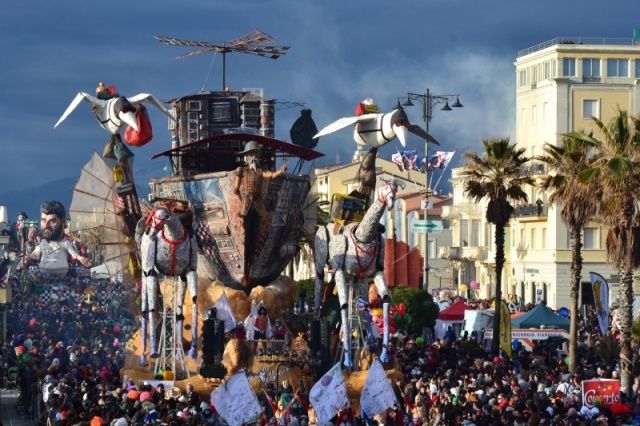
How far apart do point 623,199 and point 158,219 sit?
10.5 m

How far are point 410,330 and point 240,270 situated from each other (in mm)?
12068

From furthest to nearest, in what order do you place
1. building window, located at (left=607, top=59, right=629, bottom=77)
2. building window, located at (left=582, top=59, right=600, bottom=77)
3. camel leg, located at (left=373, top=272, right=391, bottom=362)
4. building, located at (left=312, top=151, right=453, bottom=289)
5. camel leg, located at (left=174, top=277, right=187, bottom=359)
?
1. building, located at (left=312, top=151, right=453, bottom=289)
2. building window, located at (left=607, top=59, right=629, bottom=77)
3. building window, located at (left=582, top=59, right=600, bottom=77)
4. camel leg, located at (left=174, top=277, right=187, bottom=359)
5. camel leg, located at (left=373, top=272, right=391, bottom=362)

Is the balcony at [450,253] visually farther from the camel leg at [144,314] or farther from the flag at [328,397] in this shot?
the flag at [328,397]

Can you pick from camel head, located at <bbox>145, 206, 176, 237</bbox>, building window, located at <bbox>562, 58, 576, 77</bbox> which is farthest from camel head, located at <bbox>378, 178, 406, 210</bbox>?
building window, located at <bbox>562, 58, 576, 77</bbox>

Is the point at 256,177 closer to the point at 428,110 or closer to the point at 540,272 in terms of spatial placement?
the point at 428,110

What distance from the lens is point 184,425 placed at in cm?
2491

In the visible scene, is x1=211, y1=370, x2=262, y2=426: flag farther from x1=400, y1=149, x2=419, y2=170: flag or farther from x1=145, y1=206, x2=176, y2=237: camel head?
x1=400, y1=149, x2=419, y2=170: flag

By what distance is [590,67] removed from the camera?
80.1m

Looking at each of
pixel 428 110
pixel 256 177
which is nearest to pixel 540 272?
pixel 428 110

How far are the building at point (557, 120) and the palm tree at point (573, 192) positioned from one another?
3650cm

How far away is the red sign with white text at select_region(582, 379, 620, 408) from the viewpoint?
28.5 meters

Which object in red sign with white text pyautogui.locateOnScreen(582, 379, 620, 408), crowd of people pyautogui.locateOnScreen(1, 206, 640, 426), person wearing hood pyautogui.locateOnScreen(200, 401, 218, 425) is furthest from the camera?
red sign with white text pyautogui.locateOnScreen(582, 379, 620, 408)

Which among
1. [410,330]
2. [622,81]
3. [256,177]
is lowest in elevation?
[410,330]

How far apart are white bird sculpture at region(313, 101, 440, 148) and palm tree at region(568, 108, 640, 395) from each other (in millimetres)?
5764
